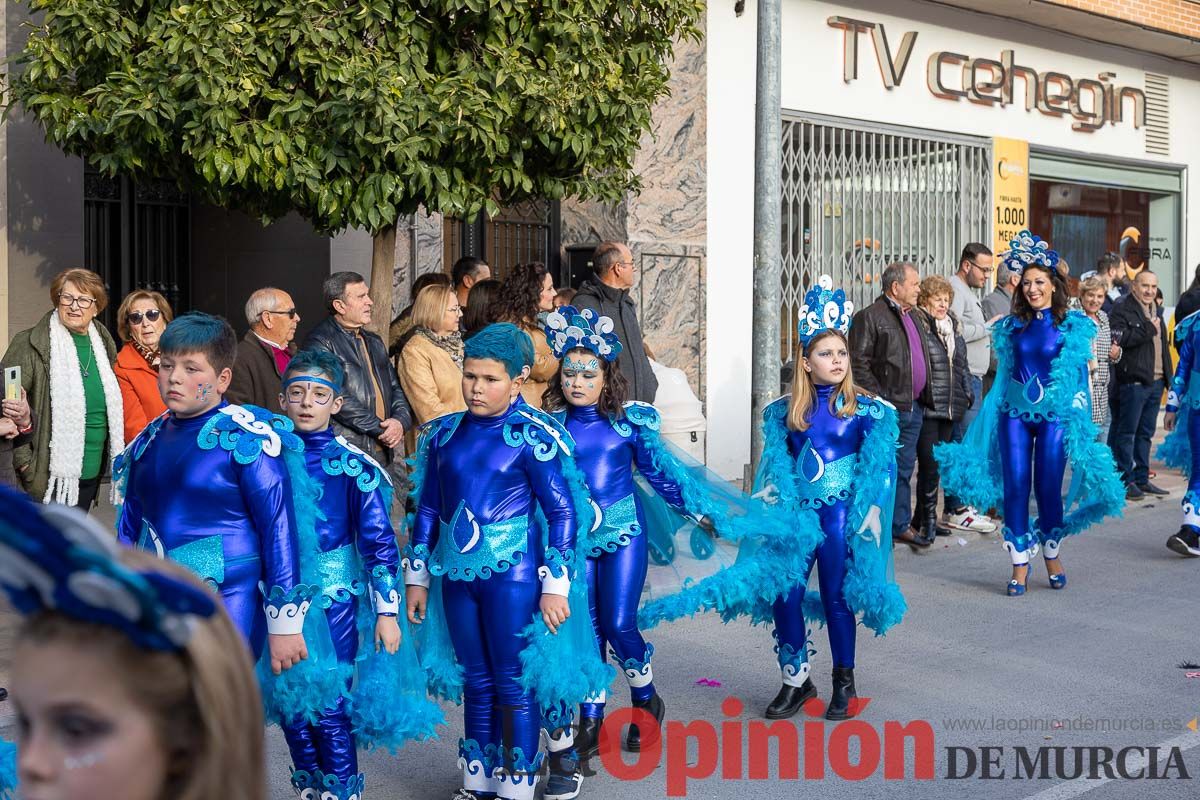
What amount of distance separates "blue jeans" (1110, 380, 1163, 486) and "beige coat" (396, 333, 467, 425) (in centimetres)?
691

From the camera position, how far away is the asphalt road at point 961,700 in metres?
5.18

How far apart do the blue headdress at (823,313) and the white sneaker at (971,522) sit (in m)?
4.98

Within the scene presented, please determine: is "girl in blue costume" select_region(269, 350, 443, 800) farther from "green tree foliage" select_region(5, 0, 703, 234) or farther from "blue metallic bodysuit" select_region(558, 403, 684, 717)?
"green tree foliage" select_region(5, 0, 703, 234)

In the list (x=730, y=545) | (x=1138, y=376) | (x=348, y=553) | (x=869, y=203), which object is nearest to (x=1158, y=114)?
(x=869, y=203)

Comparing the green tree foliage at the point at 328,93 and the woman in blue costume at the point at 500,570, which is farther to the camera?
the green tree foliage at the point at 328,93

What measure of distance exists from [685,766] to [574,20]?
15.7ft

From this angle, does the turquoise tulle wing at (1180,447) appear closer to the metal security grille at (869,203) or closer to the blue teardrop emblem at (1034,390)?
the blue teardrop emblem at (1034,390)

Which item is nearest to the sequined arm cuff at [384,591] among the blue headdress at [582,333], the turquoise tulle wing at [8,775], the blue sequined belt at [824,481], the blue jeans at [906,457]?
the turquoise tulle wing at [8,775]

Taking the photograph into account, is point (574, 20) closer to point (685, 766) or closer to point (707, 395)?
point (685, 766)

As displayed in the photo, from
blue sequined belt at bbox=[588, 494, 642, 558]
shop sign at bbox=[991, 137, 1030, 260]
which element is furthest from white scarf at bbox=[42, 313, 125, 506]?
shop sign at bbox=[991, 137, 1030, 260]

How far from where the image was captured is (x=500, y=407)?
15.6 ft

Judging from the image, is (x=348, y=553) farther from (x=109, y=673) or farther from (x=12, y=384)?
(x=109, y=673)

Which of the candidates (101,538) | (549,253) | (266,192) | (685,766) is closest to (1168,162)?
(549,253)

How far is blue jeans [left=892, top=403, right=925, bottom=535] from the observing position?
995 centimetres
